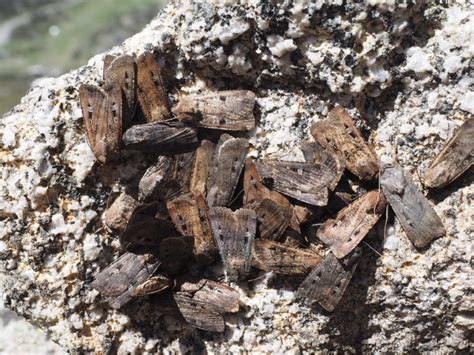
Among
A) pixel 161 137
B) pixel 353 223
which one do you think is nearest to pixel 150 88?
pixel 161 137

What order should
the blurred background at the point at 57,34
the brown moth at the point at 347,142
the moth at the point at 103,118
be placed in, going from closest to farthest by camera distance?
the brown moth at the point at 347,142 < the moth at the point at 103,118 < the blurred background at the point at 57,34

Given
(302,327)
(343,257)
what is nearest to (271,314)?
(302,327)

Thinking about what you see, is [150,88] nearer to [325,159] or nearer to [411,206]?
[325,159]

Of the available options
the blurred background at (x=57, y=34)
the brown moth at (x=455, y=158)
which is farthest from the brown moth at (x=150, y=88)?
the blurred background at (x=57, y=34)

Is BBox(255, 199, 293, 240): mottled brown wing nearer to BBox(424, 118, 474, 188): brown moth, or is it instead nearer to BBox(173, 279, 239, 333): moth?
BBox(173, 279, 239, 333): moth

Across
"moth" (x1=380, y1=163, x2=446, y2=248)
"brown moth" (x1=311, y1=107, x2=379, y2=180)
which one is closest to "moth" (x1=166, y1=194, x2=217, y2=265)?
"brown moth" (x1=311, y1=107, x2=379, y2=180)

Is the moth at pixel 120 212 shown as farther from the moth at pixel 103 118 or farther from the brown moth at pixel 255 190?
the brown moth at pixel 255 190

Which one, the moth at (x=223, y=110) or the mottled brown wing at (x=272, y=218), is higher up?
the moth at (x=223, y=110)

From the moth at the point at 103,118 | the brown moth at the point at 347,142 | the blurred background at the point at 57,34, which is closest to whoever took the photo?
the brown moth at the point at 347,142
